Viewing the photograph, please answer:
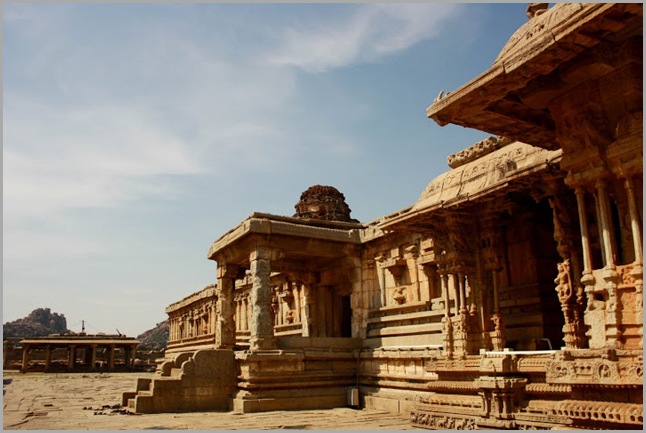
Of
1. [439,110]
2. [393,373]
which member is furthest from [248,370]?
[439,110]

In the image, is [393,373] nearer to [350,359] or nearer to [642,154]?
[350,359]

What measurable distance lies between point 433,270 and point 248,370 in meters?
4.95

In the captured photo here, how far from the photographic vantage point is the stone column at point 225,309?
16.0m

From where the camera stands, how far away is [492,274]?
1013 centimetres

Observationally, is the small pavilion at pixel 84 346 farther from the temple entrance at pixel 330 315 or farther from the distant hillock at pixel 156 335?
the distant hillock at pixel 156 335

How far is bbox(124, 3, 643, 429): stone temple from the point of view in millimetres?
5711

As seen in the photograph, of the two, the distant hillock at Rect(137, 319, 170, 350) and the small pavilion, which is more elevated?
the distant hillock at Rect(137, 319, 170, 350)

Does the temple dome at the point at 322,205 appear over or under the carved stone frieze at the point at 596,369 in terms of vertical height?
over

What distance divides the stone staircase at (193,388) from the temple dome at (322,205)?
64.2 ft

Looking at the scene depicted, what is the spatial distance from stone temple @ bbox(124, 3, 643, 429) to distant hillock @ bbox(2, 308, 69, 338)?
2853 inches

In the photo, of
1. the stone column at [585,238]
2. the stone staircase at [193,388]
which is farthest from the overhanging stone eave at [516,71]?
the stone staircase at [193,388]

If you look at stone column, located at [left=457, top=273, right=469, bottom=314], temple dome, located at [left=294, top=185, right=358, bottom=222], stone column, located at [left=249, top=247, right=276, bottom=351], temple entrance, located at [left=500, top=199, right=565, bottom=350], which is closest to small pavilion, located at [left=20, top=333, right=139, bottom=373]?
temple dome, located at [left=294, top=185, right=358, bottom=222]

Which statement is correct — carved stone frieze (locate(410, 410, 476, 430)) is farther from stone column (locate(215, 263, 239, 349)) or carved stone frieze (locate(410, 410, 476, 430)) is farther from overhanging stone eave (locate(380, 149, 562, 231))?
stone column (locate(215, 263, 239, 349))

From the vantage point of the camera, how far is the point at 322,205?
3428 centimetres
